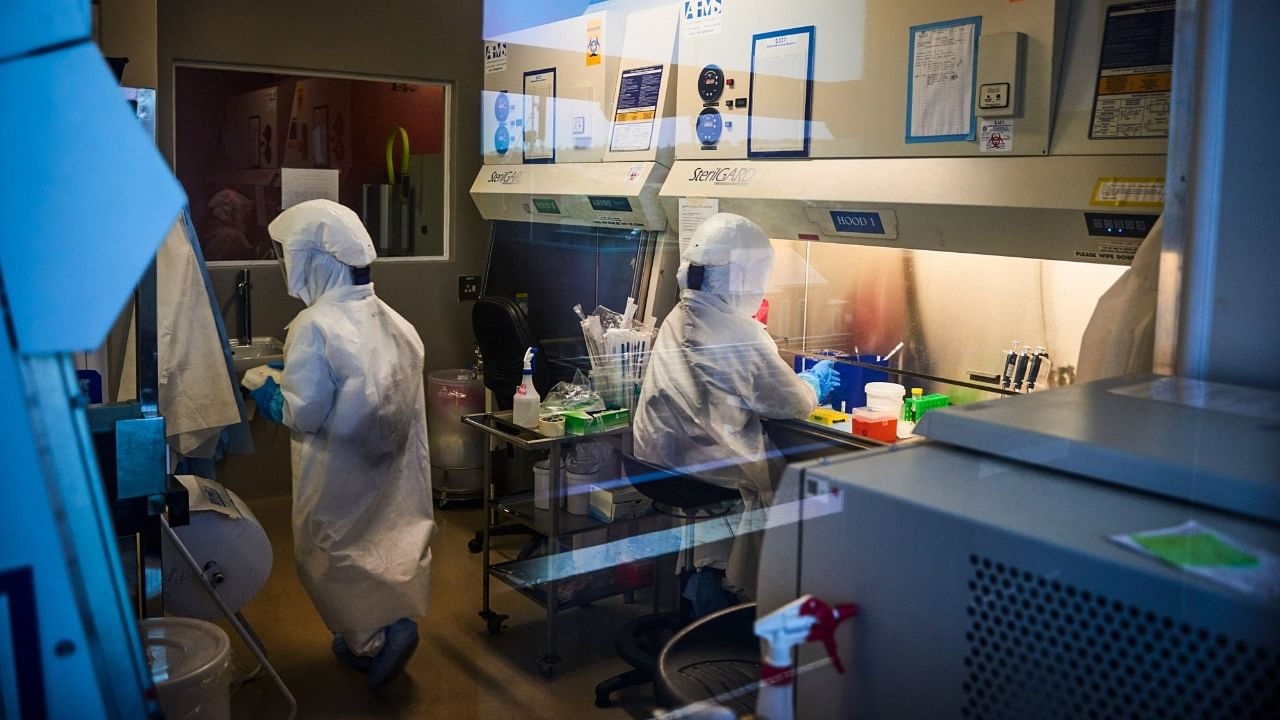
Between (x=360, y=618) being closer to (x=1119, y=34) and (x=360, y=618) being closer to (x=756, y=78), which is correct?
(x=756, y=78)

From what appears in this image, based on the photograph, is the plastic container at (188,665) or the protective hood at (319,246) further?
the protective hood at (319,246)

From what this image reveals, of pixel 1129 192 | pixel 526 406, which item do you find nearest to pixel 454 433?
pixel 526 406

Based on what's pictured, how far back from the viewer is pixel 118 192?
2.64 feet

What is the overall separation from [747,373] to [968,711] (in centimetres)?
206

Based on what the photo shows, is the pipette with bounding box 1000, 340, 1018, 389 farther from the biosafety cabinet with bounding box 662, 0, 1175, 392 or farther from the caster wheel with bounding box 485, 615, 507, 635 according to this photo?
the caster wheel with bounding box 485, 615, 507, 635

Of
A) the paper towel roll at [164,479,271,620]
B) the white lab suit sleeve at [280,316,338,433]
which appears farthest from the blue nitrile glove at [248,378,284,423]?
the paper towel roll at [164,479,271,620]

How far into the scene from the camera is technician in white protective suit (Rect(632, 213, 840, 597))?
290 centimetres

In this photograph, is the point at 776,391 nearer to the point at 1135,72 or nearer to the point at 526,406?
the point at 526,406

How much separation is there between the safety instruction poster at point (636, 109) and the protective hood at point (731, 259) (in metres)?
0.45

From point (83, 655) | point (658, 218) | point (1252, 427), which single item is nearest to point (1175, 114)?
point (1252, 427)

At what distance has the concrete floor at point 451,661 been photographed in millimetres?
2709

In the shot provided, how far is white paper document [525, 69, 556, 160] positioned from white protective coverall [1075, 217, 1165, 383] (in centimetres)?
212

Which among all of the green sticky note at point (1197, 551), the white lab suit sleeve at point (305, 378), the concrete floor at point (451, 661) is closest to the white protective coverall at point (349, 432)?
the white lab suit sleeve at point (305, 378)

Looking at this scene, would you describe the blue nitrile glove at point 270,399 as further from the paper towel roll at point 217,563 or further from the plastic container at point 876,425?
the plastic container at point 876,425
